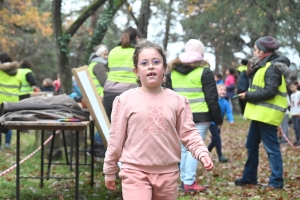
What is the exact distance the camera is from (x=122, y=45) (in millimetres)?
8391

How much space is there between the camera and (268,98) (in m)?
7.46

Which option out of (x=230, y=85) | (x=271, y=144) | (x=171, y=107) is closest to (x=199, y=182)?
(x=271, y=144)

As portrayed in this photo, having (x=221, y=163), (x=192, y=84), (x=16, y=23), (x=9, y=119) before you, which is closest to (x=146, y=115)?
(x=9, y=119)

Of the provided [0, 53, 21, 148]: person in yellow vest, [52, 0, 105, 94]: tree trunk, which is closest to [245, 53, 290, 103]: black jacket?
[0, 53, 21, 148]: person in yellow vest

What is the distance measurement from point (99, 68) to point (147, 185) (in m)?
5.59

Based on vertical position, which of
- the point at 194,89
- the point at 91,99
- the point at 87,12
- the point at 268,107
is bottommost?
the point at 268,107

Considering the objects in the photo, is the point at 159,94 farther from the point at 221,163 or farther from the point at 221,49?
the point at 221,49

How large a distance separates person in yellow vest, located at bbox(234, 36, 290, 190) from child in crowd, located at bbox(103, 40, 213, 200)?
329 centimetres

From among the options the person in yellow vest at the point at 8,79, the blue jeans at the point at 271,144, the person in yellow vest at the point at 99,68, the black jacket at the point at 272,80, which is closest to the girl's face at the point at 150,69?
the black jacket at the point at 272,80

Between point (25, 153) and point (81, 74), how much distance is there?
5.70m

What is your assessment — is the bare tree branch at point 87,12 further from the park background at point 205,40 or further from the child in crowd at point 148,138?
the child in crowd at point 148,138

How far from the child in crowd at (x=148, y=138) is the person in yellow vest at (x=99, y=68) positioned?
5.21 m

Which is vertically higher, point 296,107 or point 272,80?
point 272,80

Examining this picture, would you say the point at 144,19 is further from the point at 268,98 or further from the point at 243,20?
the point at 268,98
